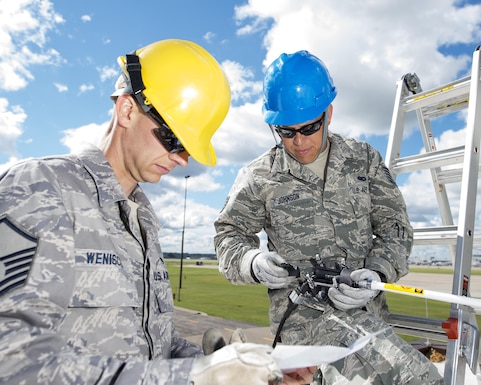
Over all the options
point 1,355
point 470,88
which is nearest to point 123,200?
point 1,355

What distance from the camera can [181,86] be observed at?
6.17 ft

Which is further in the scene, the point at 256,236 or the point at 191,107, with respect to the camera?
the point at 256,236

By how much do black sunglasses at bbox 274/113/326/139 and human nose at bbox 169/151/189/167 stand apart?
1302 millimetres

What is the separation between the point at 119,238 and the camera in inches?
64.7

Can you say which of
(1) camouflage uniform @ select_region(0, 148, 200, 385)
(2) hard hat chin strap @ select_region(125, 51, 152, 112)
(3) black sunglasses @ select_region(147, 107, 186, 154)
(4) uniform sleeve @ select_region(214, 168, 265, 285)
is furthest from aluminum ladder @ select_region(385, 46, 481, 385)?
(2) hard hat chin strap @ select_region(125, 51, 152, 112)

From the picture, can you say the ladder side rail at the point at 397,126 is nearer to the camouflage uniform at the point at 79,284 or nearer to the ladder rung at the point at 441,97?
the ladder rung at the point at 441,97

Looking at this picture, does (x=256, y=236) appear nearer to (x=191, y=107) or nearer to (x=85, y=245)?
(x=191, y=107)

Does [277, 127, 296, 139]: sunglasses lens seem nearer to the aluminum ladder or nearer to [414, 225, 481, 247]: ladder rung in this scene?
the aluminum ladder

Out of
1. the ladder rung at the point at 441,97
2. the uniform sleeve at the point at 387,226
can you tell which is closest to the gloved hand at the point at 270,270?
the uniform sleeve at the point at 387,226

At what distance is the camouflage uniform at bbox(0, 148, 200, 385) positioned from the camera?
44.8 inches

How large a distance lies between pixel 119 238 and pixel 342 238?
5.76 ft

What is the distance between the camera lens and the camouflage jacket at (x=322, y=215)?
2965 mm

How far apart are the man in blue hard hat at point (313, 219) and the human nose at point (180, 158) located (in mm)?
1038

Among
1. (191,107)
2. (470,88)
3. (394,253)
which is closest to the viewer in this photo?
(191,107)
